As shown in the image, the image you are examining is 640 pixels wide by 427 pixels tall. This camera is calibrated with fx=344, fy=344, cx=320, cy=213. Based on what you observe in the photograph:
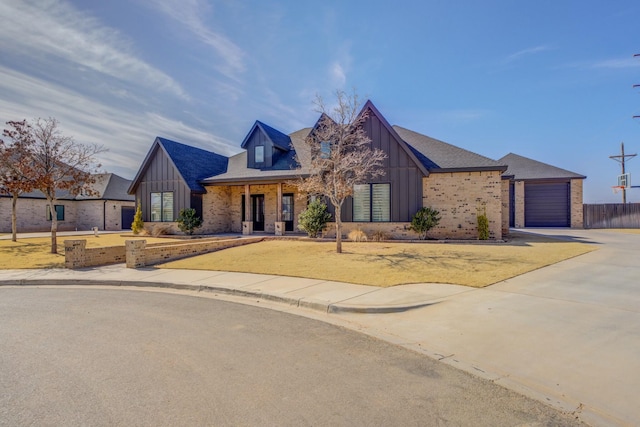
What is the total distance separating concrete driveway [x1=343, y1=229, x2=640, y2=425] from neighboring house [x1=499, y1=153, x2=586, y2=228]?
22.8m

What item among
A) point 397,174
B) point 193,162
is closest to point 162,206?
point 193,162

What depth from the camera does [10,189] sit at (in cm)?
1584

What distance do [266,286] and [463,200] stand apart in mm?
12116

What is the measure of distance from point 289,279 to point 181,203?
14995 mm

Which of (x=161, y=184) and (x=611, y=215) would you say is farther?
(x=611, y=215)

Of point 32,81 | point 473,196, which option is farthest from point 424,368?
point 32,81

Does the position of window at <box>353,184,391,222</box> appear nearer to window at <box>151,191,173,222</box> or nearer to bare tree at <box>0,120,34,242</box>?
window at <box>151,191,173,222</box>

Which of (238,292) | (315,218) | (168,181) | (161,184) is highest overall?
(168,181)

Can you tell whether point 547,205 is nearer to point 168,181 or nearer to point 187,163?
point 187,163

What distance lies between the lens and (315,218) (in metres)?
17.4

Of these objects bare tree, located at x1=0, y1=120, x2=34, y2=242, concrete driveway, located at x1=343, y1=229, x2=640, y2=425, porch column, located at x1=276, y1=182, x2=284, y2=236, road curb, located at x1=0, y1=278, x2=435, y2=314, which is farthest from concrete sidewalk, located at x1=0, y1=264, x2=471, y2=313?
porch column, located at x1=276, y1=182, x2=284, y2=236

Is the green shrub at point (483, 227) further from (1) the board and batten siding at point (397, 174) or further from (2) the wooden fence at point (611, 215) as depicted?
(2) the wooden fence at point (611, 215)

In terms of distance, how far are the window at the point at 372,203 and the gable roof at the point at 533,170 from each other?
1453cm

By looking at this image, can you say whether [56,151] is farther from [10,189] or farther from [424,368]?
[424,368]
